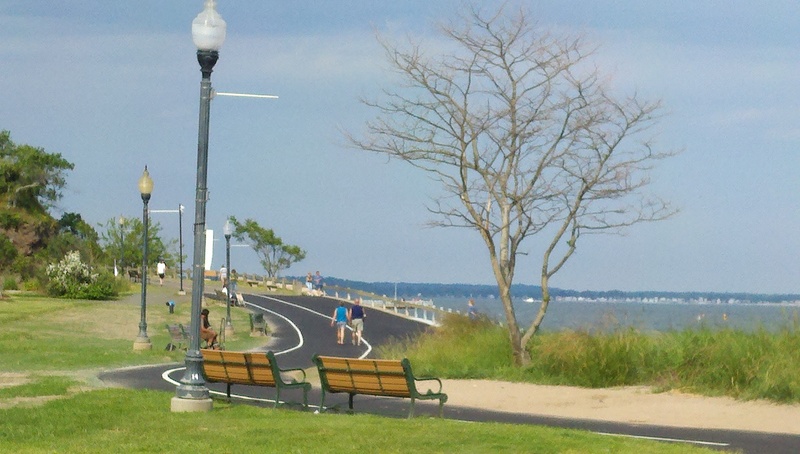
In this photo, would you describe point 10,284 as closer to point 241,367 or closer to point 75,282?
point 75,282

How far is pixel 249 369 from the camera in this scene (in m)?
18.8

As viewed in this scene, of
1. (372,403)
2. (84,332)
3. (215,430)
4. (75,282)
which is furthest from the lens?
(75,282)

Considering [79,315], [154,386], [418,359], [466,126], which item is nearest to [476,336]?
[418,359]

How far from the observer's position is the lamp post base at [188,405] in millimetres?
16797

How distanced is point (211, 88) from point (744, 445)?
A: 28.3 feet

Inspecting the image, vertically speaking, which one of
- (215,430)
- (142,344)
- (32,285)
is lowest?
(215,430)

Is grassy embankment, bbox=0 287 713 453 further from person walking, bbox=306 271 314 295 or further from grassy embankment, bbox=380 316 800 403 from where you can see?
person walking, bbox=306 271 314 295

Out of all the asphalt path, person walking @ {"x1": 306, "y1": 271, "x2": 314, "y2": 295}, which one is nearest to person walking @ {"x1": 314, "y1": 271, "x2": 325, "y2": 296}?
person walking @ {"x1": 306, "y1": 271, "x2": 314, "y2": 295}

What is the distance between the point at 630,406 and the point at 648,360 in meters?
3.35

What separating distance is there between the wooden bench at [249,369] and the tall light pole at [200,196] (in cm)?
114

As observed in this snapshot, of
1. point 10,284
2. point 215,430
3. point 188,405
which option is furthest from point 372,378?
point 10,284

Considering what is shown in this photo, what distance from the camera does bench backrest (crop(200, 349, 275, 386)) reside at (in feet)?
61.0

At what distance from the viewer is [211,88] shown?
17.5m

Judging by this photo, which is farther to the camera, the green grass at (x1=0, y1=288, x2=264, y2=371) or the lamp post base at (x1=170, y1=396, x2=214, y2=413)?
the green grass at (x1=0, y1=288, x2=264, y2=371)
